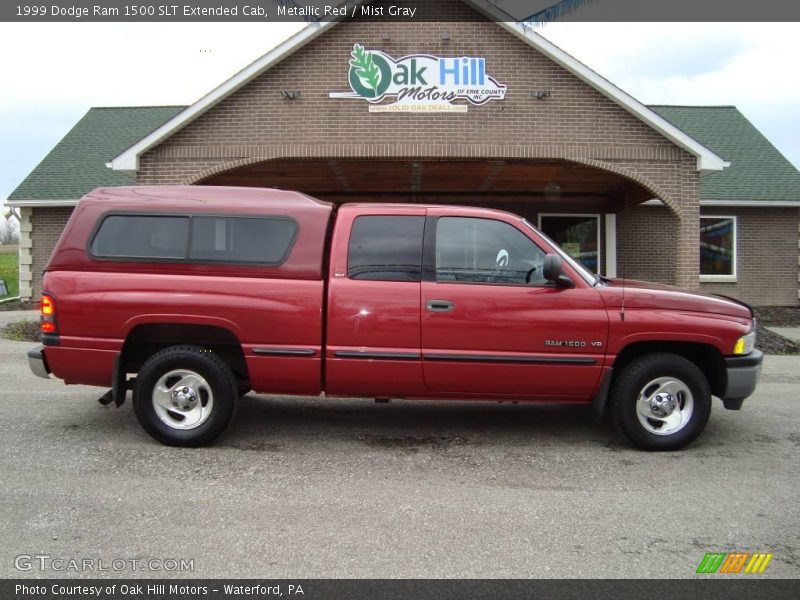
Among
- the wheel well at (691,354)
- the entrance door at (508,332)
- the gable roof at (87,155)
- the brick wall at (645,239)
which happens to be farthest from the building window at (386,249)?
the gable roof at (87,155)

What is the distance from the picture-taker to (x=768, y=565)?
11.1 ft

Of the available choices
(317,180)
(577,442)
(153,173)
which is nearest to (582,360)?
(577,442)

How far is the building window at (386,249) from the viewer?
5.17m

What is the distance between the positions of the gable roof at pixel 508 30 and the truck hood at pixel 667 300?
7.08 metres

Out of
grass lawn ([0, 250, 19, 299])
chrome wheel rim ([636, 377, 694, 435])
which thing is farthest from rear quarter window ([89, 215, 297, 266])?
grass lawn ([0, 250, 19, 299])

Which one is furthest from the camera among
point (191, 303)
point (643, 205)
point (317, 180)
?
point (643, 205)

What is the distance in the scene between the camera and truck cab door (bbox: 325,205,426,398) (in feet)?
16.6

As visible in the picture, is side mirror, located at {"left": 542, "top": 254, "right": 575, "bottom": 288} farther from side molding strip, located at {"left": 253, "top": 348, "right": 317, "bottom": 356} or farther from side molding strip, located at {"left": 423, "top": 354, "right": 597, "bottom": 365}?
side molding strip, located at {"left": 253, "top": 348, "right": 317, "bottom": 356}

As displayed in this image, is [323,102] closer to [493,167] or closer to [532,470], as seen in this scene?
[493,167]

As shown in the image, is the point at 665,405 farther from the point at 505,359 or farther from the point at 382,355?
the point at 382,355

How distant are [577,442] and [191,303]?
3383 millimetres

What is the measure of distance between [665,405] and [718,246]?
13.7m

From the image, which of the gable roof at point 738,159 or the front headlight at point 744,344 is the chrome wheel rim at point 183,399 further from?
the gable roof at point 738,159

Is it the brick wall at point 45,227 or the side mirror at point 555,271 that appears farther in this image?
the brick wall at point 45,227
